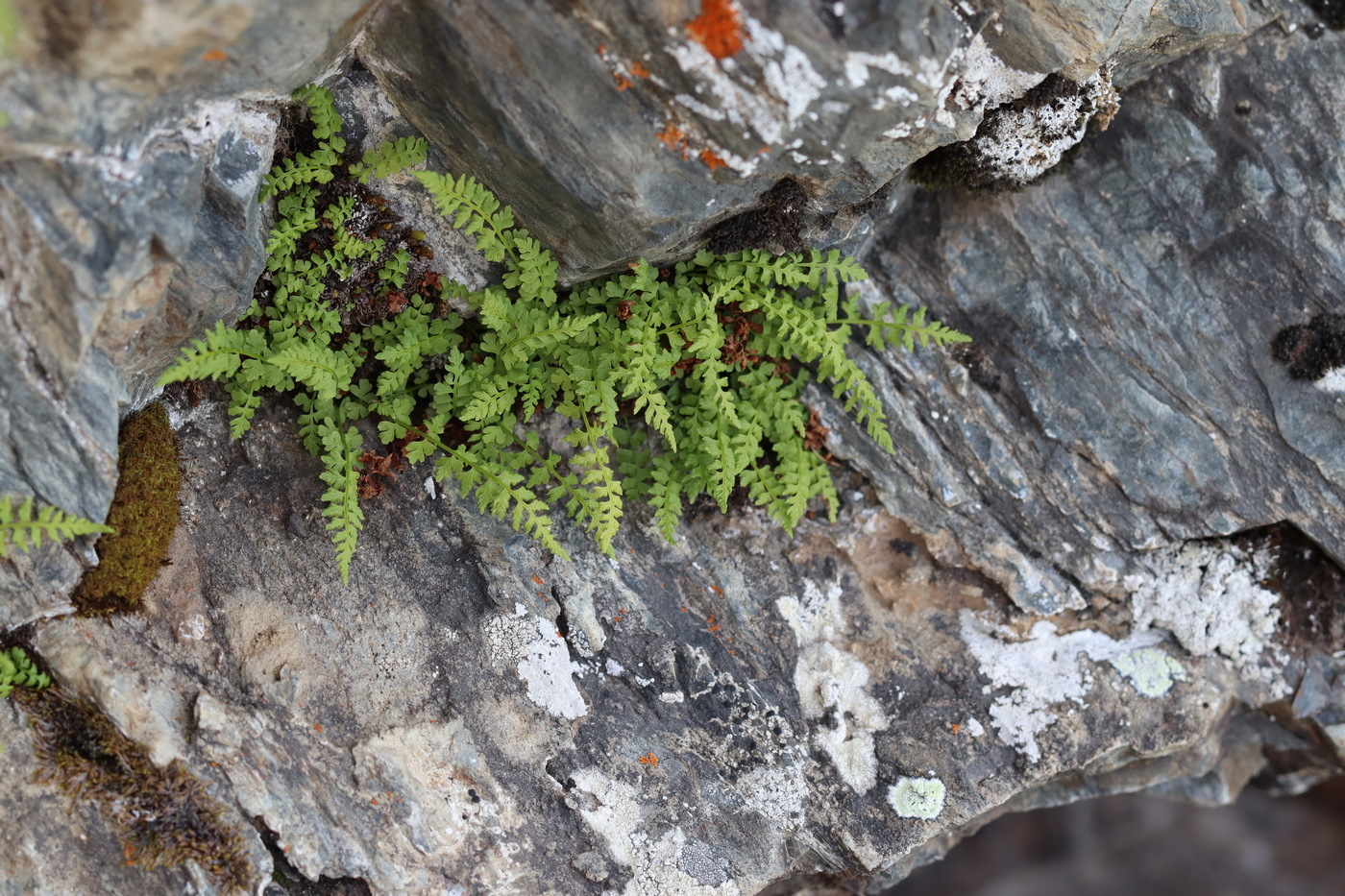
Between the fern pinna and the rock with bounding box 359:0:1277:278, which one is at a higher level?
the rock with bounding box 359:0:1277:278

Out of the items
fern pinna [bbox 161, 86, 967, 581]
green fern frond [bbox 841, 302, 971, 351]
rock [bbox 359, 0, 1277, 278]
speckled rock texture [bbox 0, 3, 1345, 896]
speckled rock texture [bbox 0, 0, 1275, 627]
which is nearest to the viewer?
speckled rock texture [bbox 0, 0, 1275, 627]

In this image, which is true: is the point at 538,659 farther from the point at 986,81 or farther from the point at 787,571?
the point at 986,81

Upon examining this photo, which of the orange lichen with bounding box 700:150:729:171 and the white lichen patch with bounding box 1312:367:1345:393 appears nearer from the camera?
the orange lichen with bounding box 700:150:729:171

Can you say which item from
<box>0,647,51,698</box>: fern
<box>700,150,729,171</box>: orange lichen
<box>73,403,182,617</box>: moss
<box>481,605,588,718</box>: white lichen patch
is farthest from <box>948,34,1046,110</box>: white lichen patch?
<box>0,647,51,698</box>: fern

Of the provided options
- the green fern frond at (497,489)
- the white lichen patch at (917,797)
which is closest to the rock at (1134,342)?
the white lichen patch at (917,797)

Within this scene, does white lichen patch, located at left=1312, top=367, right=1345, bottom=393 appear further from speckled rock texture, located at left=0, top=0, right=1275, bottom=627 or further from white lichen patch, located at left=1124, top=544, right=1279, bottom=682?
speckled rock texture, located at left=0, top=0, right=1275, bottom=627

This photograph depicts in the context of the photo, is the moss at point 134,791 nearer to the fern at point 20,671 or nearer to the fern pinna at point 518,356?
the fern at point 20,671

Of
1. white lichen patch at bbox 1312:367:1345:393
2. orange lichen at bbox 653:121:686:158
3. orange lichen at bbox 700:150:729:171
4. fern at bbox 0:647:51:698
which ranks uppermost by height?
orange lichen at bbox 653:121:686:158

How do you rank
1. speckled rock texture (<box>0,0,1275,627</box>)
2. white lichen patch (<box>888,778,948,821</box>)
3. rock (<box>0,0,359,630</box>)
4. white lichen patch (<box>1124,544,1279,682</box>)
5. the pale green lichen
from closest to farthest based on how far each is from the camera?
rock (<box>0,0,359,630</box>) → speckled rock texture (<box>0,0,1275,627</box>) → white lichen patch (<box>888,778,948,821</box>) → the pale green lichen → white lichen patch (<box>1124,544,1279,682</box>)
